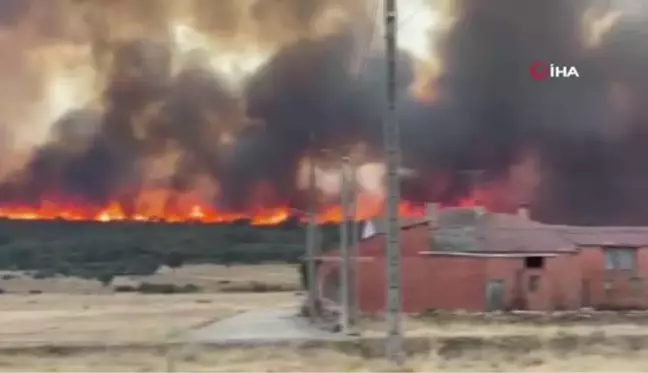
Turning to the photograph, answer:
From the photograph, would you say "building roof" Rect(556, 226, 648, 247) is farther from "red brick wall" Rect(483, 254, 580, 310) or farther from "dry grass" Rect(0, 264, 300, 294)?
"dry grass" Rect(0, 264, 300, 294)

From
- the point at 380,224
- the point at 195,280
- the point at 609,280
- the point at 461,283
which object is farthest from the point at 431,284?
the point at 195,280

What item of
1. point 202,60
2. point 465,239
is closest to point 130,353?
point 465,239

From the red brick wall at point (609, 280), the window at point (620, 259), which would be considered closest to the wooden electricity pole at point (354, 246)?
the red brick wall at point (609, 280)

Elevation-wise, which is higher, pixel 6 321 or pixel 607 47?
pixel 607 47

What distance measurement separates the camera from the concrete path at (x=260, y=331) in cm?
1857

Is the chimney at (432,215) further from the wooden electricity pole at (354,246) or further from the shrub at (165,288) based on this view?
the shrub at (165,288)

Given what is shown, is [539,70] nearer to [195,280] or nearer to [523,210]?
[523,210]

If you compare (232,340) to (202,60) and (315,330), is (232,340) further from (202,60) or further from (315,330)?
(202,60)

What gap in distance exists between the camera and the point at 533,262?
26.0 m

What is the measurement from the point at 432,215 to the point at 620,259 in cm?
529

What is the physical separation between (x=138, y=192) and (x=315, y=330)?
1542 centimetres

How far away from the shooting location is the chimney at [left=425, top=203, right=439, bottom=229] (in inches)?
1028

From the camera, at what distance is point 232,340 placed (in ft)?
61.0

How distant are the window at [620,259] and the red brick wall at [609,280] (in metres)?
0.11
